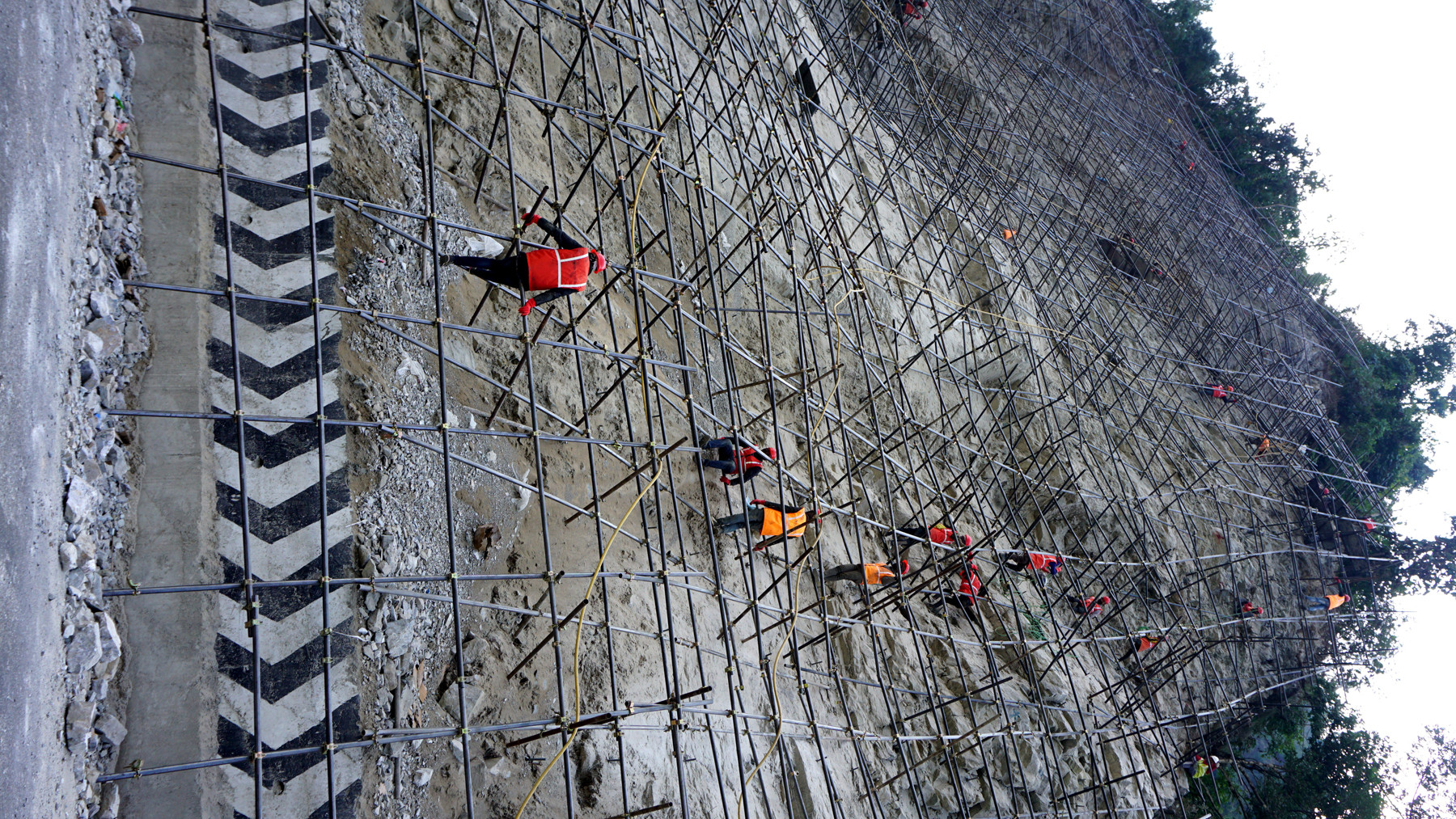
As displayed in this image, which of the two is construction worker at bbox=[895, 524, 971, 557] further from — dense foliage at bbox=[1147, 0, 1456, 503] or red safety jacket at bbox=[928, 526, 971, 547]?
dense foliage at bbox=[1147, 0, 1456, 503]

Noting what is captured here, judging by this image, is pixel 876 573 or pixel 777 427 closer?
pixel 777 427

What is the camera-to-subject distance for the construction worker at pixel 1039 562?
34.9ft

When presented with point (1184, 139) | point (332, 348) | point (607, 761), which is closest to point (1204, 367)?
point (1184, 139)

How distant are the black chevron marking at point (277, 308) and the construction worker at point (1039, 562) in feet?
28.7

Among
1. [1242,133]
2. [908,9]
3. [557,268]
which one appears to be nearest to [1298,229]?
[1242,133]

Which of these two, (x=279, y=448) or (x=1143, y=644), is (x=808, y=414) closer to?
(x=279, y=448)

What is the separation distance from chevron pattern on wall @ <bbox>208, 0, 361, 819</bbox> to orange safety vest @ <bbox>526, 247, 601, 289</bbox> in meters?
1.53

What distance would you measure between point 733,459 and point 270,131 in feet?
16.4

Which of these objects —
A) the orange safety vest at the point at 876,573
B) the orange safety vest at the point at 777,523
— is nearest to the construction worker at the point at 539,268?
the orange safety vest at the point at 777,523

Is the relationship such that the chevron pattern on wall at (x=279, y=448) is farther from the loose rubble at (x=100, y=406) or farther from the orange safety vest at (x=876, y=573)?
the orange safety vest at (x=876, y=573)

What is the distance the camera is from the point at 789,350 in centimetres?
1053

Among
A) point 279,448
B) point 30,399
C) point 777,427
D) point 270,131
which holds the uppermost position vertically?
point 270,131

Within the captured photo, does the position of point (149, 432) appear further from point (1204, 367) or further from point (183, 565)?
point (1204, 367)

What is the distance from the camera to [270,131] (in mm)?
6285
